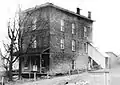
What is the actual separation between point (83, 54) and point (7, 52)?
12.8 metres

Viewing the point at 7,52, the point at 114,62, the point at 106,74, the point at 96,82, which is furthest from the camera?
the point at 7,52

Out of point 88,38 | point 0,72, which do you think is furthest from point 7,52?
point 88,38

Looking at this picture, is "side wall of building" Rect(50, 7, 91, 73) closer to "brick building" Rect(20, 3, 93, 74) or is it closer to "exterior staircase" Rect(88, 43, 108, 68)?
"brick building" Rect(20, 3, 93, 74)

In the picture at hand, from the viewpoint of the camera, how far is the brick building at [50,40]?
71.5ft

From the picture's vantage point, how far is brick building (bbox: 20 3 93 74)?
21.8m

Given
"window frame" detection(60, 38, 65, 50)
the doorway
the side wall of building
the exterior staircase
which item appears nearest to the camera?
the doorway

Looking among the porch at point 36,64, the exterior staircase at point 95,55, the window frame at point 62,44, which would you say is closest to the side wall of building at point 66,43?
the window frame at point 62,44

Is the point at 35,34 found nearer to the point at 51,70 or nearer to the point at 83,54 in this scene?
the point at 51,70

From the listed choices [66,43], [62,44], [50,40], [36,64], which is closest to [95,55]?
[66,43]

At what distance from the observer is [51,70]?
2186 cm

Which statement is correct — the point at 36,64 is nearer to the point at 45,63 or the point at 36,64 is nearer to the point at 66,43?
the point at 45,63

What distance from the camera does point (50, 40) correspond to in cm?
2222

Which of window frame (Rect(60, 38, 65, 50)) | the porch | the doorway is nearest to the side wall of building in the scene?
window frame (Rect(60, 38, 65, 50))

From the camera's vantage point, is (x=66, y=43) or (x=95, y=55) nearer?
(x=66, y=43)
